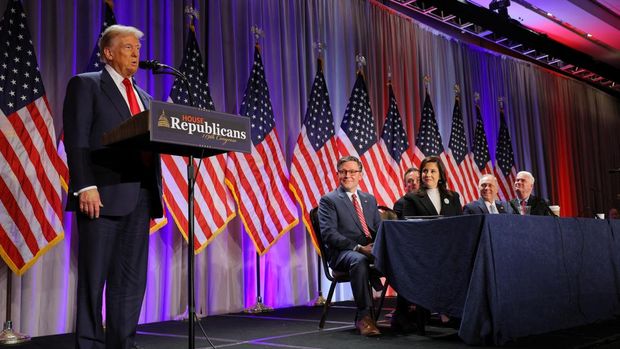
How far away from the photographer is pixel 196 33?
5.44 m

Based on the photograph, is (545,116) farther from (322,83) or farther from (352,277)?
(352,277)

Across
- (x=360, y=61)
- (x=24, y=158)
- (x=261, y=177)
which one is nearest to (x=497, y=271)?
(x=261, y=177)

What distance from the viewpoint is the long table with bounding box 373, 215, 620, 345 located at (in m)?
3.00

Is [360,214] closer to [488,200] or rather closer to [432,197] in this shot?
[432,197]

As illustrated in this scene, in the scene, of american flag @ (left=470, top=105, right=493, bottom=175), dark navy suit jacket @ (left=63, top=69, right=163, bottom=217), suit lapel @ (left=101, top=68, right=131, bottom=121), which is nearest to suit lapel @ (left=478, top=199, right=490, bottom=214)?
dark navy suit jacket @ (left=63, top=69, right=163, bottom=217)

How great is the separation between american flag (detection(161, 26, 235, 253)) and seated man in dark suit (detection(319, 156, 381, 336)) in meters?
1.30

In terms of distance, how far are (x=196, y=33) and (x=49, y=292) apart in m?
2.63

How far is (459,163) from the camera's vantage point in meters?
8.15

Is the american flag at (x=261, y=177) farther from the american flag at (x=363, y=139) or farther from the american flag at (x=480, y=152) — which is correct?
the american flag at (x=480, y=152)

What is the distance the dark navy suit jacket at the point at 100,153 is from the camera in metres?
2.28

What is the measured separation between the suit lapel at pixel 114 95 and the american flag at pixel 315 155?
346 centimetres

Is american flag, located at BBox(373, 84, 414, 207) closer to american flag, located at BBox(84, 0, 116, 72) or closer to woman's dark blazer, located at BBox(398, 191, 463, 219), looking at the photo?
woman's dark blazer, located at BBox(398, 191, 463, 219)

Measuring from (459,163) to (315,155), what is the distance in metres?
2.88

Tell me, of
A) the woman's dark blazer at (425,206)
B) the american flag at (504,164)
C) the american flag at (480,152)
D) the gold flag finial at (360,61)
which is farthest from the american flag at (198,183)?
the american flag at (504,164)
